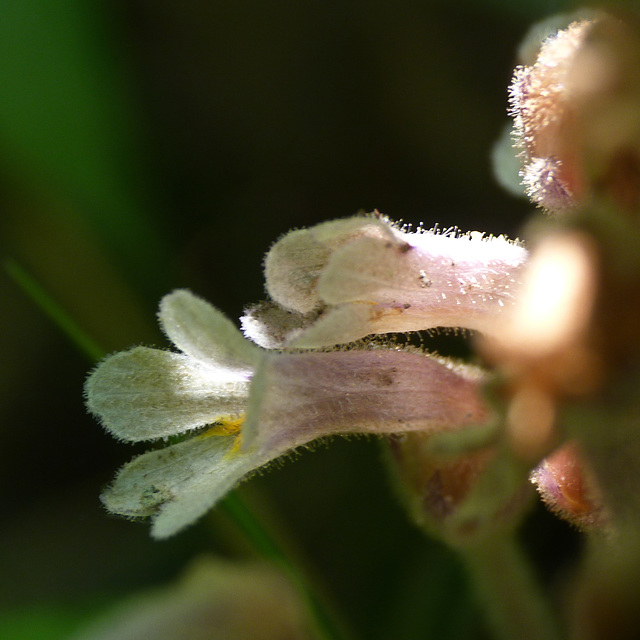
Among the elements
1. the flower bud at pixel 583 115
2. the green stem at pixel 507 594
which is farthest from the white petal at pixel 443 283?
the green stem at pixel 507 594

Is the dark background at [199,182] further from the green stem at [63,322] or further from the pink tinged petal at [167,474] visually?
the pink tinged petal at [167,474]

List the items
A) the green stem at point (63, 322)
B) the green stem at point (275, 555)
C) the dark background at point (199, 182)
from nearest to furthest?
the green stem at point (275, 555) < the green stem at point (63, 322) < the dark background at point (199, 182)

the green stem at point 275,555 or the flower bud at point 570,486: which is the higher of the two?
the green stem at point 275,555

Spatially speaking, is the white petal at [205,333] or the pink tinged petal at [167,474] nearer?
the white petal at [205,333]

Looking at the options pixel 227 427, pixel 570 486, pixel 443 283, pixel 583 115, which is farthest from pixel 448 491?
pixel 583 115

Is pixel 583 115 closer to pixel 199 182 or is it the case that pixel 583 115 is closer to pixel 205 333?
pixel 205 333

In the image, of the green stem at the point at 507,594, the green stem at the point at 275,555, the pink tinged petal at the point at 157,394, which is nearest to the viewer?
the pink tinged petal at the point at 157,394

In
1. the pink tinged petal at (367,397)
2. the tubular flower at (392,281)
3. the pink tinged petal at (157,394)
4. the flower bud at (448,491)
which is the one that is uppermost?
the pink tinged petal at (157,394)
